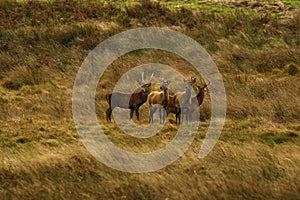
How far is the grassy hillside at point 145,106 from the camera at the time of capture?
10398mm

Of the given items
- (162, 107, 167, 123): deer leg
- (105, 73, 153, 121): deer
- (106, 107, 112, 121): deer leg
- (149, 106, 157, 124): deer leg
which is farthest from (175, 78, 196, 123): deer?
(106, 107, 112, 121): deer leg

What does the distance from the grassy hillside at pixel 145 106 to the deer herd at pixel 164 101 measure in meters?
0.47

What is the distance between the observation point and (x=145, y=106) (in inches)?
687

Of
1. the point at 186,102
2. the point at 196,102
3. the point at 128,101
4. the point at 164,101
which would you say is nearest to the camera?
the point at 186,102

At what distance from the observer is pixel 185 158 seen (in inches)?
457

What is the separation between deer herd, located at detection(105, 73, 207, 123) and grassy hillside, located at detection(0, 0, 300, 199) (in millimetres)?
467

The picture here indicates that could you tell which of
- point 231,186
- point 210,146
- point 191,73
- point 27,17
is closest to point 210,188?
point 231,186

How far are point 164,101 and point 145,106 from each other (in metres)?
2.10

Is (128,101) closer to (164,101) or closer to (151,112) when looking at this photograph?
(151,112)

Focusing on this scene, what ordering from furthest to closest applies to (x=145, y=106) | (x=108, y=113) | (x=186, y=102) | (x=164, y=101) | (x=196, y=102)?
(x=145, y=106) → (x=108, y=113) → (x=196, y=102) → (x=164, y=101) → (x=186, y=102)

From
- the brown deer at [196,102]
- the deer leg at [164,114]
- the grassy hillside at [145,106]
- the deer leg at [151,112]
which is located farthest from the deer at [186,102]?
the deer leg at [151,112]

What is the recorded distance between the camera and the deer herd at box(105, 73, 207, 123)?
1529 centimetres

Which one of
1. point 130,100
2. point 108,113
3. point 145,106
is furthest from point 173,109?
point 145,106

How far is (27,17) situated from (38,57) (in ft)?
20.1
